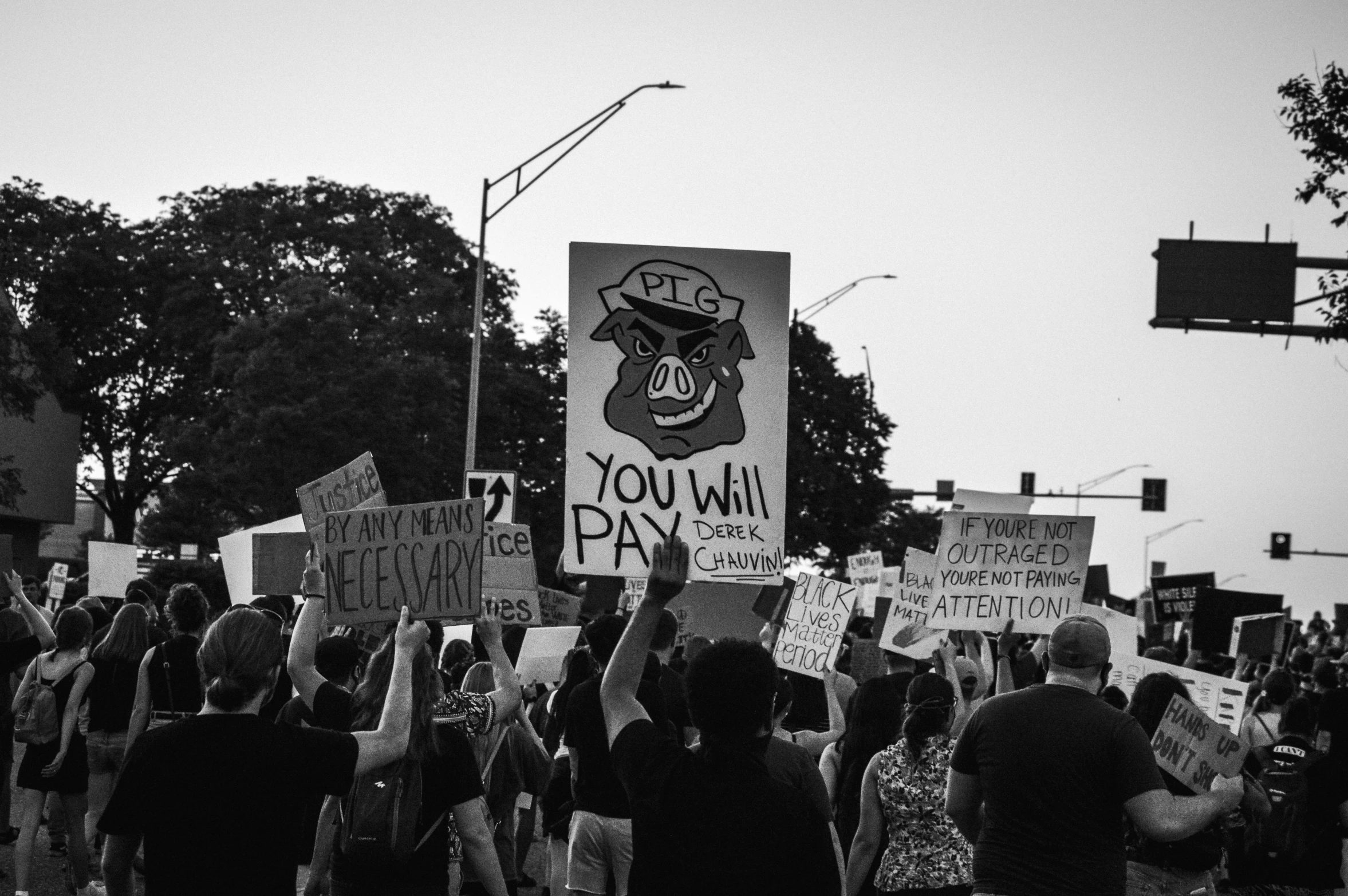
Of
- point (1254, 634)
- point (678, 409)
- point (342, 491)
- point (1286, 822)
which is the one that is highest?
point (678, 409)

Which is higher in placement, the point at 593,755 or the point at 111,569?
the point at 111,569

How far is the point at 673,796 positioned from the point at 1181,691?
10.4 feet

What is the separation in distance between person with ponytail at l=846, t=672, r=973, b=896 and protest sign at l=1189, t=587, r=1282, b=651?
8.07m

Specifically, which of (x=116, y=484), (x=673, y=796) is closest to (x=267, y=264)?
(x=116, y=484)

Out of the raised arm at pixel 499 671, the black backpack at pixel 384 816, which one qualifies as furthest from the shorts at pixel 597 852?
the black backpack at pixel 384 816

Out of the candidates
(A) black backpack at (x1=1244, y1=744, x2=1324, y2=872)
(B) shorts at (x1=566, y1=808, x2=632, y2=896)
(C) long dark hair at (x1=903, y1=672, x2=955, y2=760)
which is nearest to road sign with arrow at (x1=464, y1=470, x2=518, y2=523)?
(B) shorts at (x1=566, y1=808, x2=632, y2=896)

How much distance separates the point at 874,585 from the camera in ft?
72.5

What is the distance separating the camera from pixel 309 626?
5.41m

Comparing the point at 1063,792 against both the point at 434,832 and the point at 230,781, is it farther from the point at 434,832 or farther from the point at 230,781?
the point at 230,781

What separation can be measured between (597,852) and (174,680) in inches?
120

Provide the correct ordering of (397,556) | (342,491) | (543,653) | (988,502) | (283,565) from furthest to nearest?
1. (543,653)
2. (988,502)
3. (283,565)
4. (342,491)
5. (397,556)

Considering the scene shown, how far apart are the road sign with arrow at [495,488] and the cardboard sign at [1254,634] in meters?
6.37

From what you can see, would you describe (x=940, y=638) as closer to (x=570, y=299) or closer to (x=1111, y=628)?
(x=1111, y=628)

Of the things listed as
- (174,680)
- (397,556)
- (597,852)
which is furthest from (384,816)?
(174,680)
